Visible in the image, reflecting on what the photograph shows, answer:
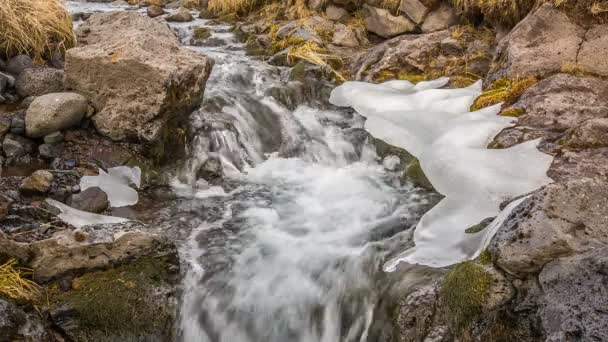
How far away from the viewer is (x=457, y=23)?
28.3ft

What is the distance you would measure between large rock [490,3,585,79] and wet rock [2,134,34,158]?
20.1ft

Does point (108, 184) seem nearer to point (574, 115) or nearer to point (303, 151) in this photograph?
point (303, 151)

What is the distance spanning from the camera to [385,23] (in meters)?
9.53

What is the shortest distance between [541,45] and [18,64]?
7.22 m

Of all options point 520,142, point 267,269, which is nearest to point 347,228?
point 267,269

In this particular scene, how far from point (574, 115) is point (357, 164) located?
2.58 metres

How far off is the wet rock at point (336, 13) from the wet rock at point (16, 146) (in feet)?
24.8

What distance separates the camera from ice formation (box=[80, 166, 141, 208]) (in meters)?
4.76

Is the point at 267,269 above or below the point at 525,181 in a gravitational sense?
below

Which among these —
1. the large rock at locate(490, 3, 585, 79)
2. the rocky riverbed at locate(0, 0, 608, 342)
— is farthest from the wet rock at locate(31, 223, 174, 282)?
the large rock at locate(490, 3, 585, 79)

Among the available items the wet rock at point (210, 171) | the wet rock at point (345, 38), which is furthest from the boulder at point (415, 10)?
the wet rock at point (210, 171)

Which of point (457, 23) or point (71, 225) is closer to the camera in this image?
point (71, 225)

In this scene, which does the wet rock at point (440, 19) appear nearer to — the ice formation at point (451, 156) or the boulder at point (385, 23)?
the boulder at point (385, 23)

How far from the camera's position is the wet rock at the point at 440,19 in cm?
871
